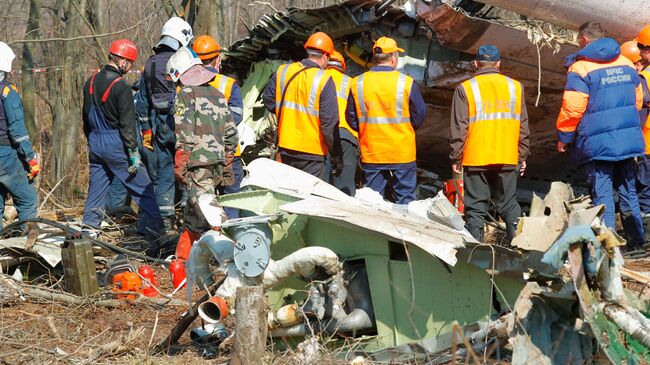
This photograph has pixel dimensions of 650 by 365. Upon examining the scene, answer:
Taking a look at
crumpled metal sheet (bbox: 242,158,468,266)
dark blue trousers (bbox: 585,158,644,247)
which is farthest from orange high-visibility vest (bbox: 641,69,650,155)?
crumpled metal sheet (bbox: 242,158,468,266)

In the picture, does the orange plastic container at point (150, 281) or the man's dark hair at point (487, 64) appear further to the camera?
the man's dark hair at point (487, 64)

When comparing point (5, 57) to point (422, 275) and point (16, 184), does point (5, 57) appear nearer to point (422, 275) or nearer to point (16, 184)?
point (16, 184)

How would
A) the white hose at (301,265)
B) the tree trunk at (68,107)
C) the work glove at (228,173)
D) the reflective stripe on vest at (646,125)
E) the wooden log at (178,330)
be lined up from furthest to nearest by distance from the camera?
1. the tree trunk at (68,107)
2. the reflective stripe on vest at (646,125)
3. the work glove at (228,173)
4. the wooden log at (178,330)
5. the white hose at (301,265)

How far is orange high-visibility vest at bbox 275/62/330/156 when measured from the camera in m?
8.22

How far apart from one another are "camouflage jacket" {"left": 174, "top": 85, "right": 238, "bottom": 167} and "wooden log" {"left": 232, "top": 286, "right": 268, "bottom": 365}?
310cm

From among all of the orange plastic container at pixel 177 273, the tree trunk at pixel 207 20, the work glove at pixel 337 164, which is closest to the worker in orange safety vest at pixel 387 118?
the work glove at pixel 337 164

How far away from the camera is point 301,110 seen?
328 inches

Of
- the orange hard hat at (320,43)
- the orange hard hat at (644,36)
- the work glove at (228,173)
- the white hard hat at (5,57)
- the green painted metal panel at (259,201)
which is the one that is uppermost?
the orange hard hat at (644,36)

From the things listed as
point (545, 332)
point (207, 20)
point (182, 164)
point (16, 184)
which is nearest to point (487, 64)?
point (182, 164)

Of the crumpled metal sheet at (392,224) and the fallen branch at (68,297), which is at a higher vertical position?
the crumpled metal sheet at (392,224)

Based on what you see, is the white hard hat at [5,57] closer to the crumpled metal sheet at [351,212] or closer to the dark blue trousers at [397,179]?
the dark blue trousers at [397,179]

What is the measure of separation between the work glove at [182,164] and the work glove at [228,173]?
362 mm

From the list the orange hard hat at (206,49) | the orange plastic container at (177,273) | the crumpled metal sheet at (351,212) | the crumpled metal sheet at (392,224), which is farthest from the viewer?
the orange hard hat at (206,49)

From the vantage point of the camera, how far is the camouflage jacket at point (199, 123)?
Result: 7570mm
